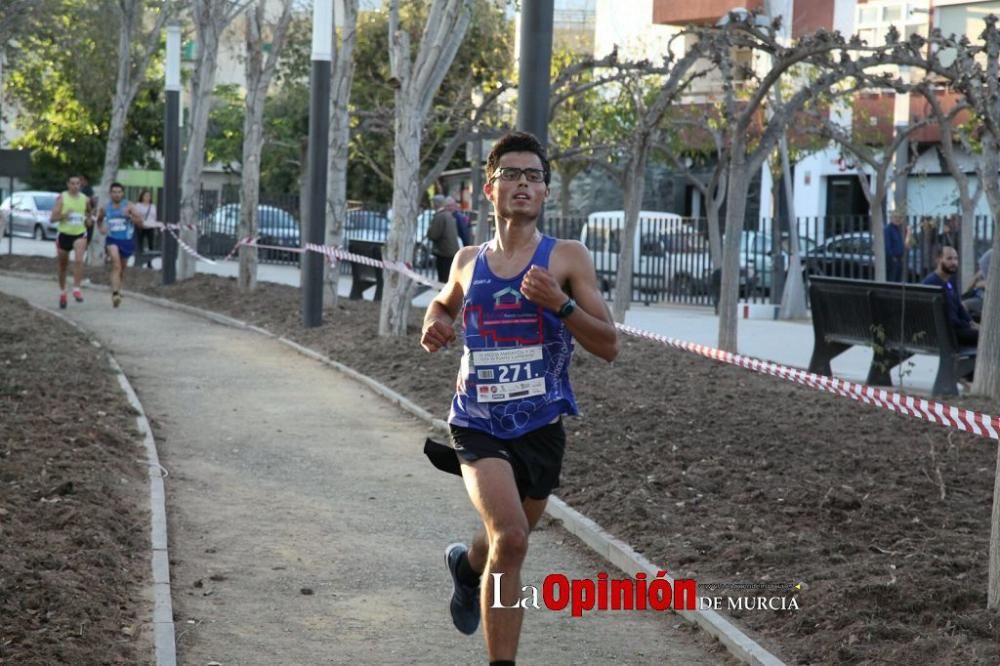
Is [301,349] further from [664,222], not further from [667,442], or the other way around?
[664,222]

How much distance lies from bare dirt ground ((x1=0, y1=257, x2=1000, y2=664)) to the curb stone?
2.18 m

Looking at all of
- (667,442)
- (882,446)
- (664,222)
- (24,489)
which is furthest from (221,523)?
(664,222)

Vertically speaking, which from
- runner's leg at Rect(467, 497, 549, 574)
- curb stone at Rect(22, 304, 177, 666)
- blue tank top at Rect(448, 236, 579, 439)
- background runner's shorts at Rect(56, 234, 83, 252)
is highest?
blue tank top at Rect(448, 236, 579, 439)

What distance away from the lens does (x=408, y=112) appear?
55.4ft

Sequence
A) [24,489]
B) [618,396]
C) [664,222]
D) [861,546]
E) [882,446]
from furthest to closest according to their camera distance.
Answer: [664,222] < [618,396] < [882,446] < [24,489] < [861,546]

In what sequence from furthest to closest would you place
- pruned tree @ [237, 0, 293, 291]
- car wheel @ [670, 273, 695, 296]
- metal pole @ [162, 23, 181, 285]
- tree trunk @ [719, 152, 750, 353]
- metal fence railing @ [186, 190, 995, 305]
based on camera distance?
car wheel @ [670, 273, 695, 296] < metal fence railing @ [186, 190, 995, 305] < metal pole @ [162, 23, 181, 285] < pruned tree @ [237, 0, 293, 291] < tree trunk @ [719, 152, 750, 353]

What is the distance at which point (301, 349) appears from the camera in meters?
17.5

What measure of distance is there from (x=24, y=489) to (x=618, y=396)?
5255 millimetres

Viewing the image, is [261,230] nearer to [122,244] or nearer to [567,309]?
[122,244]

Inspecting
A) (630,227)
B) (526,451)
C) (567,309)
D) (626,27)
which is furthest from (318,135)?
(626,27)

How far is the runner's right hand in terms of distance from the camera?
5.75 meters

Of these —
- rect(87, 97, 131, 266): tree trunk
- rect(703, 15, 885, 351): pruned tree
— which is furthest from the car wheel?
rect(703, 15, 885, 351): pruned tree

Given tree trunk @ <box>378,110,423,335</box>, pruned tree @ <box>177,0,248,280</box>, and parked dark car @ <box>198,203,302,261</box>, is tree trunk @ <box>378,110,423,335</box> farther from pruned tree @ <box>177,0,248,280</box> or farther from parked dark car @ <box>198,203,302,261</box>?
parked dark car @ <box>198,203,302,261</box>

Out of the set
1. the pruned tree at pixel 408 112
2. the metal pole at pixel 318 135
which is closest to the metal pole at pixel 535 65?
the pruned tree at pixel 408 112
